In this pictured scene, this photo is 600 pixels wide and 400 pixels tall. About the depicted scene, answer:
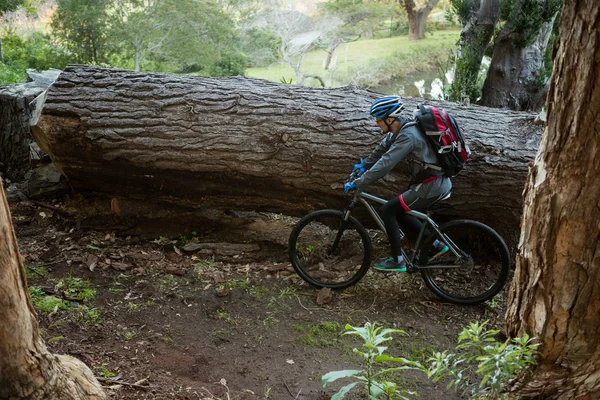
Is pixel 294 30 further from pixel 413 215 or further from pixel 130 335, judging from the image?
pixel 130 335

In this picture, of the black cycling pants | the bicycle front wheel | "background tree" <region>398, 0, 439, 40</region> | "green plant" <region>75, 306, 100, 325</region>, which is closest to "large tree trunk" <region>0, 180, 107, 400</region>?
"green plant" <region>75, 306, 100, 325</region>

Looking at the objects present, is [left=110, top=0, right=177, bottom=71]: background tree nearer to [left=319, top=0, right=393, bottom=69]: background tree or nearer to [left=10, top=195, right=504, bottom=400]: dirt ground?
[left=319, top=0, right=393, bottom=69]: background tree

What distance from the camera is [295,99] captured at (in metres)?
6.14

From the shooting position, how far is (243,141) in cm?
593

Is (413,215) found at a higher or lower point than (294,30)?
lower

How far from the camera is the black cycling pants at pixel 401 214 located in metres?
5.29

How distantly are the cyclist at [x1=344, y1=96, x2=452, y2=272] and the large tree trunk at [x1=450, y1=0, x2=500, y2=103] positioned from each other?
3547mm

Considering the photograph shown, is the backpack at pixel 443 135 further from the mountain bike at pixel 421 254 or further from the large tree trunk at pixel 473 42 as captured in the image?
the large tree trunk at pixel 473 42

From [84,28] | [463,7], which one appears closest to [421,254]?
[463,7]

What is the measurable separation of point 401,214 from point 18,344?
365cm

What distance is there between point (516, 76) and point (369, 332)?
6323mm

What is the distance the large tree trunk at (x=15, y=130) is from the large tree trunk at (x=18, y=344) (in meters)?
5.32

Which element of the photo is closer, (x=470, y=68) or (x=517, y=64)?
(x=517, y=64)

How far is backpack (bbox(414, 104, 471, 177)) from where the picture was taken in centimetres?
500
